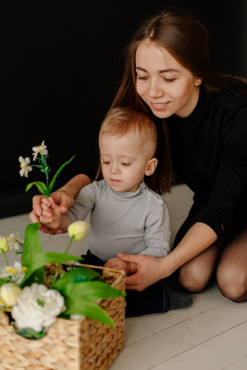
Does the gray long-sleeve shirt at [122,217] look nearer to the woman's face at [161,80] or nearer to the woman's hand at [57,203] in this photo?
the woman's hand at [57,203]

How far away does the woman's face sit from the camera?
1671 millimetres

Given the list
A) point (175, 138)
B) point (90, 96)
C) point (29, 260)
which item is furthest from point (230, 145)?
point (90, 96)

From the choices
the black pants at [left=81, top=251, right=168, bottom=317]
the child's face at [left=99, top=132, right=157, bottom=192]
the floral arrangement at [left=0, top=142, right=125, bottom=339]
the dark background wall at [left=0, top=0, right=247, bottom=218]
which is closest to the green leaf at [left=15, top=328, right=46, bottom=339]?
the floral arrangement at [left=0, top=142, right=125, bottom=339]

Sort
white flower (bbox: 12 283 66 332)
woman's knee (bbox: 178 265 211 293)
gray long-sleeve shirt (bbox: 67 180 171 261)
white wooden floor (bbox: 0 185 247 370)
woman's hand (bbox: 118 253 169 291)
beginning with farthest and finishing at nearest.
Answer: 1. woman's knee (bbox: 178 265 211 293)
2. gray long-sleeve shirt (bbox: 67 180 171 261)
3. woman's hand (bbox: 118 253 169 291)
4. white wooden floor (bbox: 0 185 247 370)
5. white flower (bbox: 12 283 66 332)

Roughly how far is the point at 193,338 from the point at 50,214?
23.0 inches

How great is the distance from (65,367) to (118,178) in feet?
2.19

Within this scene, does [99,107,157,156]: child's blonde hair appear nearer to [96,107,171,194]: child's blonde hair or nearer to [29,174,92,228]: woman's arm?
[96,107,171,194]: child's blonde hair

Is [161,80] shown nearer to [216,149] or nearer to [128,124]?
[128,124]

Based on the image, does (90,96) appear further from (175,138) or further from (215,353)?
(215,353)

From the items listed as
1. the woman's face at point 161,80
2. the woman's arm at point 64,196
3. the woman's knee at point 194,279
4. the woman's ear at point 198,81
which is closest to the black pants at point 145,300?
the woman's knee at point 194,279

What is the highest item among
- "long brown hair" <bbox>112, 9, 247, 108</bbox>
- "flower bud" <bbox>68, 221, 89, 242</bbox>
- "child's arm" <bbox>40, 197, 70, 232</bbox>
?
"long brown hair" <bbox>112, 9, 247, 108</bbox>

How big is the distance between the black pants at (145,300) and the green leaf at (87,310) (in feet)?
1.75

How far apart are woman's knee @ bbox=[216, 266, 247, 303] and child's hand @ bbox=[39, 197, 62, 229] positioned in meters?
0.62

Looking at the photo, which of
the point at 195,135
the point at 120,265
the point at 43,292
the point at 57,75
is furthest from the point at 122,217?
the point at 57,75
